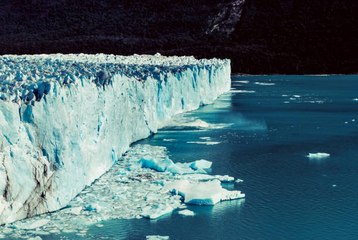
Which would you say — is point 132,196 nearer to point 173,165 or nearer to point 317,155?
point 173,165

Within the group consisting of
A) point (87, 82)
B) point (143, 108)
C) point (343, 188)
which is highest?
point (87, 82)

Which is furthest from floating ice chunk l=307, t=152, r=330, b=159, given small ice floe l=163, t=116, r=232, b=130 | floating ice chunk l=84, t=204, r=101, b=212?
floating ice chunk l=84, t=204, r=101, b=212

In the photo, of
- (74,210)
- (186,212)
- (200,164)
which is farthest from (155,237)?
(200,164)

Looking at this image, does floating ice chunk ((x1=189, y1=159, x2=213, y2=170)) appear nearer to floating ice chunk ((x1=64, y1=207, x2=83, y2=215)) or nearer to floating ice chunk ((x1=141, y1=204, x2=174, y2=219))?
floating ice chunk ((x1=141, y1=204, x2=174, y2=219))

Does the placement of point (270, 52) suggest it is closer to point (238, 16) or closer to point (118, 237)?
point (238, 16)

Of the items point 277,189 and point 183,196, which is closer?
point 183,196


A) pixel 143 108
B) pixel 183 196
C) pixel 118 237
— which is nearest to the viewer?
pixel 118 237

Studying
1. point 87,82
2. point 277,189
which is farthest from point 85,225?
point 277,189

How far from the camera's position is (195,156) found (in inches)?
548

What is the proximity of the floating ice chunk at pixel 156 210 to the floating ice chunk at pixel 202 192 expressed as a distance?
0.56 metres

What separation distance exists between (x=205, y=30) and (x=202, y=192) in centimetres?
4795

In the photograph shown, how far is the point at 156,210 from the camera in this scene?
946cm

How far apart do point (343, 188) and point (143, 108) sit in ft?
19.8

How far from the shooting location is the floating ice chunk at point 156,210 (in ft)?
30.4
